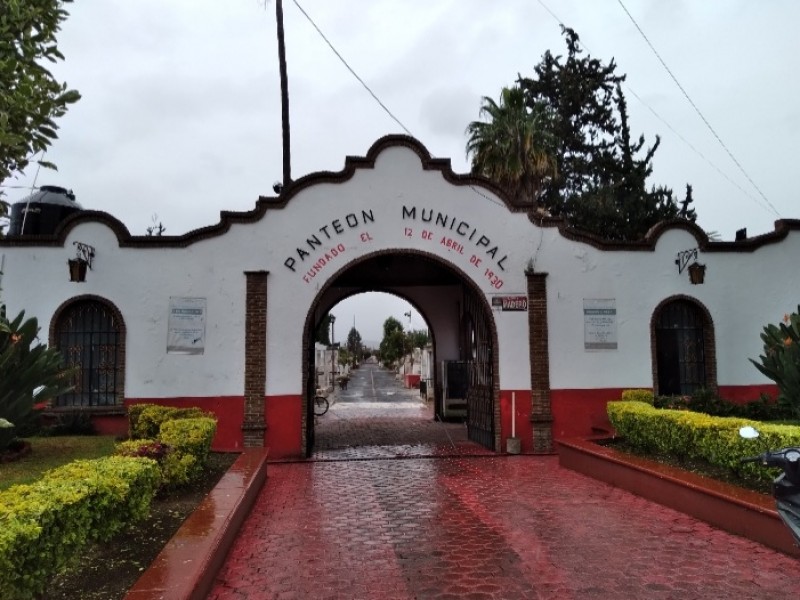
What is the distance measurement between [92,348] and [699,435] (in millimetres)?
9833

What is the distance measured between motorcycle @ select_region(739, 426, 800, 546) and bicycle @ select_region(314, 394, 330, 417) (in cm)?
1522

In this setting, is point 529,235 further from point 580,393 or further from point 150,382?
point 150,382

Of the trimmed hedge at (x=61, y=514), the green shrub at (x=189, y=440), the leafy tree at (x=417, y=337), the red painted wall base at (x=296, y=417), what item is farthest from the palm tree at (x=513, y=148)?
the leafy tree at (x=417, y=337)

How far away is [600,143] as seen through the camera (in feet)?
89.0

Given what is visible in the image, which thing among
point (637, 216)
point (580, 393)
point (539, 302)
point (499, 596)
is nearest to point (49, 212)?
point (539, 302)

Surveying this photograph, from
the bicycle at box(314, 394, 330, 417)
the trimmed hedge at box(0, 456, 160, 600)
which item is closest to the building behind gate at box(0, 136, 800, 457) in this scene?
the trimmed hedge at box(0, 456, 160, 600)

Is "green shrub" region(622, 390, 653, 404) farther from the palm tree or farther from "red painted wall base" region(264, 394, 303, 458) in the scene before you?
the palm tree

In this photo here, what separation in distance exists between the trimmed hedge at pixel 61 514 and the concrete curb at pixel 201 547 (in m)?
0.45

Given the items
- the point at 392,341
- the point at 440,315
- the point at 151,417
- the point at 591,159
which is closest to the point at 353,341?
the point at 392,341

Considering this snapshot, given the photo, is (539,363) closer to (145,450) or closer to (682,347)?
(682,347)

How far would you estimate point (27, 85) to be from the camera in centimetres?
486

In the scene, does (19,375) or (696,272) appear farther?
(696,272)

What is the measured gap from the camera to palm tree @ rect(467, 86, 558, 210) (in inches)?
755

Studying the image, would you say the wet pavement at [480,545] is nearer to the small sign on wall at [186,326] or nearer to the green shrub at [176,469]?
the green shrub at [176,469]
